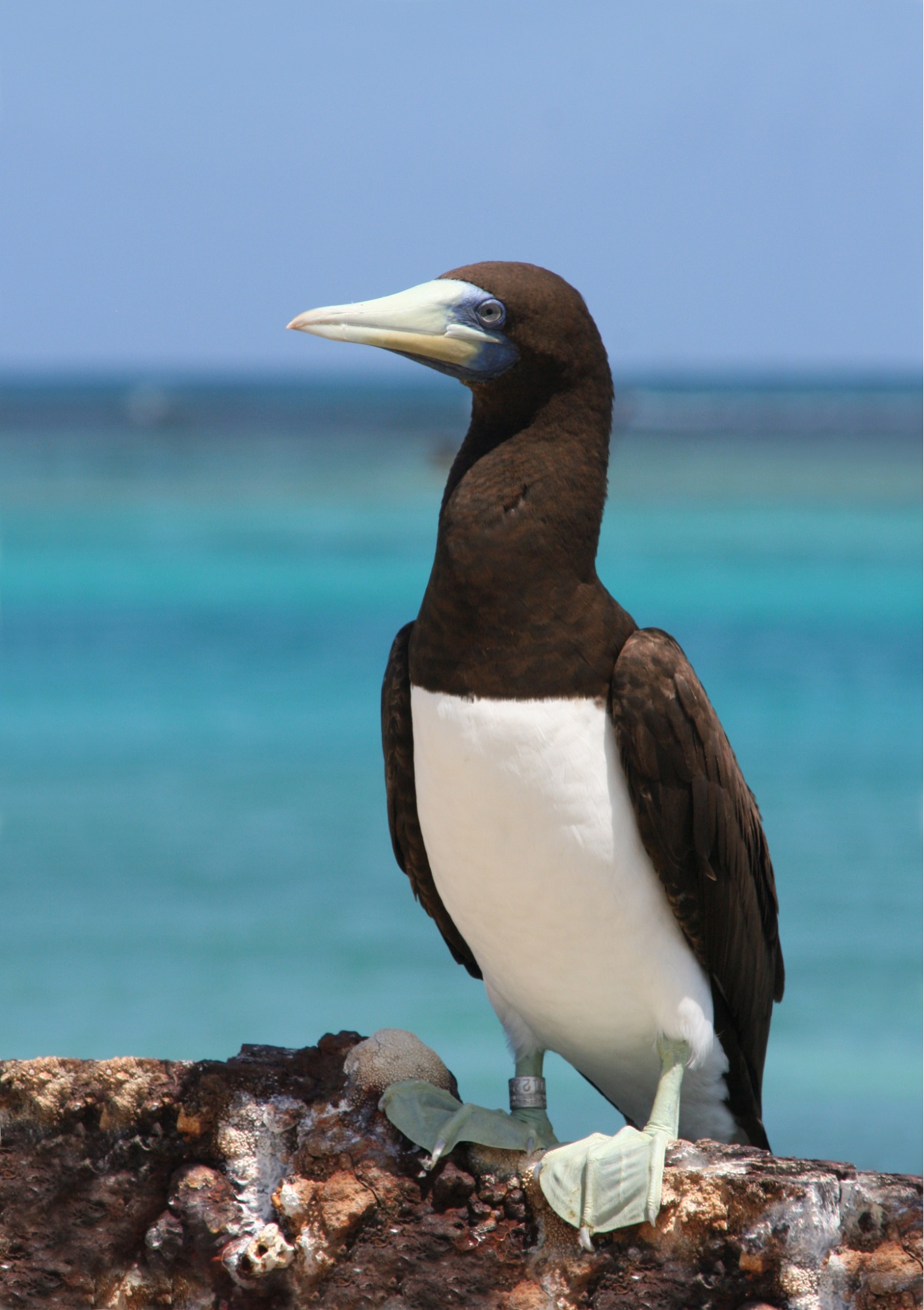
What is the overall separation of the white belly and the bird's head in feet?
2.52

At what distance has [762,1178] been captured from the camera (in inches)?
120

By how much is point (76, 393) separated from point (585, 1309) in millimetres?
46485

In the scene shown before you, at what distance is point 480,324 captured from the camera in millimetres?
3250

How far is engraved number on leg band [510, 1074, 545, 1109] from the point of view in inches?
142

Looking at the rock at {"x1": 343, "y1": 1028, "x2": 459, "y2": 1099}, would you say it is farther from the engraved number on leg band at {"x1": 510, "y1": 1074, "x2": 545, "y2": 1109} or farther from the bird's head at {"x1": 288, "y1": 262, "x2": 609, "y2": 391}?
the bird's head at {"x1": 288, "y1": 262, "x2": 609, "y2": 391}

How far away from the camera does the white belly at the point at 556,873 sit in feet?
10.6

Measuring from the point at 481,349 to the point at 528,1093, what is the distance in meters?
1.84

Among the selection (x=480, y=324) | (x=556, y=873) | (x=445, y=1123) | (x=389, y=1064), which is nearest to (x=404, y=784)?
(x=556, y=873)

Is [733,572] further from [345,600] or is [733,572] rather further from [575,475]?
[575,475]

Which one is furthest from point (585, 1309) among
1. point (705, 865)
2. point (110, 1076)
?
point (110, 1076)

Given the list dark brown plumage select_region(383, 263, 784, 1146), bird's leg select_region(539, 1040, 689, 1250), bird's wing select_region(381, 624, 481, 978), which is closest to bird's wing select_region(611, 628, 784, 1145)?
dark brown plumage select_region(383, 263, 784, 1146)

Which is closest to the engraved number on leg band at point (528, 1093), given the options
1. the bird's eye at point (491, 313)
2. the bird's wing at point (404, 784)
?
the bird's wing at point (404, 784)

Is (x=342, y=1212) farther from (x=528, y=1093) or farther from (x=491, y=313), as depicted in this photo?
(x=491, y=313)

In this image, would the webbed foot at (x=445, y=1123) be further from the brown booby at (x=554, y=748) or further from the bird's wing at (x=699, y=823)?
the bird's wing at (x=699, y=823)
